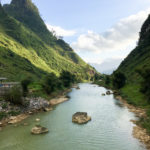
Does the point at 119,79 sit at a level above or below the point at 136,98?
above

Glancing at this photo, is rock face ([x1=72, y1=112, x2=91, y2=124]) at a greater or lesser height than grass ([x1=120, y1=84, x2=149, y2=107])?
lesser

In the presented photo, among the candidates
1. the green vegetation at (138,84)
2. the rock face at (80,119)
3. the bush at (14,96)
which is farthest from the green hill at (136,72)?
the bush at (14,96)

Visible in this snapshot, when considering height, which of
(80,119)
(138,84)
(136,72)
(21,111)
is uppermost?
(136,72)

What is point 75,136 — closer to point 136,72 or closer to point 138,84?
point 138,84

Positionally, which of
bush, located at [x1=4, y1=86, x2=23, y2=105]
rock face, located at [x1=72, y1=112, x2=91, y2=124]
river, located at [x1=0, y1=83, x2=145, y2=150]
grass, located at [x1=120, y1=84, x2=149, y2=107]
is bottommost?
river, located at [x1=0, y1=83, x2=145, y2=150]

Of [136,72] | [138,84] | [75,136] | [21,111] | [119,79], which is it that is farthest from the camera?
[136,72]

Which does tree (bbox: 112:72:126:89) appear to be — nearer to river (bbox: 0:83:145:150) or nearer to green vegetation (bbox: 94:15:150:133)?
green vegetation (bbox: 94:15:150:133)

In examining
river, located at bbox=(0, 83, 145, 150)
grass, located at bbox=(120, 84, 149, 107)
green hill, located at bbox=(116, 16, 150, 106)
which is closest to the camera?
river, located at bbox=(0, 83, 145, 150)

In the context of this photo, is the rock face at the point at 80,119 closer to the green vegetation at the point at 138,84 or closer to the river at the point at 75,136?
the river at the point at 75,136

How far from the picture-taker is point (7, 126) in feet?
123

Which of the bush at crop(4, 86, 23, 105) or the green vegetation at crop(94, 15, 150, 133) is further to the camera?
the green vegetation at crop(94, 15, 150, 133)

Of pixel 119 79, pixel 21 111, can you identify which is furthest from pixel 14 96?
pixel 119 79

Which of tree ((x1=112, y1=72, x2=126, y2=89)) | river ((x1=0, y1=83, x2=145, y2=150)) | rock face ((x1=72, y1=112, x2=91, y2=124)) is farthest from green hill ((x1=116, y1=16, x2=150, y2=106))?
rock face ((x1=72, y1=112, x2=91, y2=124))

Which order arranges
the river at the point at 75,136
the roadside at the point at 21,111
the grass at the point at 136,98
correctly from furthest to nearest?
the grass at the point at 136,98, the roadside at the point at 21,111, the river at the point at 75,136
